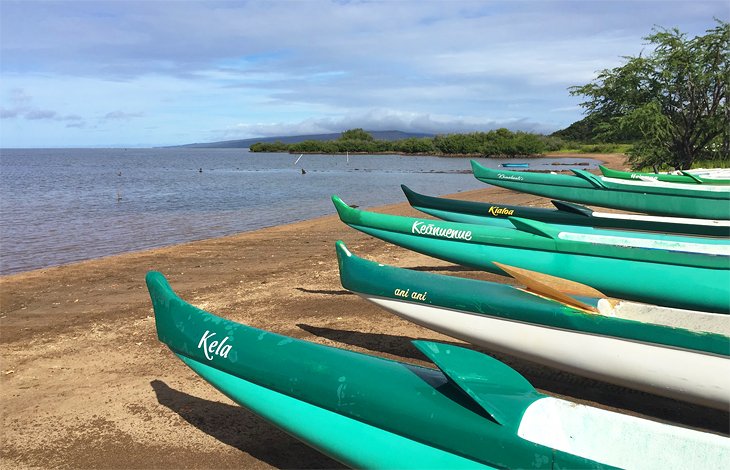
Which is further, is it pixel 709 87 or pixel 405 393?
pixel 709 87

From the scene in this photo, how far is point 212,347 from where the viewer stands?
3602 millimetres

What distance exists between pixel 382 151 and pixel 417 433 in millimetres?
110260

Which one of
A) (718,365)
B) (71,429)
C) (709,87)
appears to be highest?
(709,87)

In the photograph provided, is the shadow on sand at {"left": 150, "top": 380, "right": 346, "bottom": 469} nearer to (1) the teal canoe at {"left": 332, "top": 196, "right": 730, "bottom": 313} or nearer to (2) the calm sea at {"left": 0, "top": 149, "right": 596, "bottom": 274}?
(1) the teal canoe at {"left": 332, "top": 196, "right": 730, "bottom": 313}

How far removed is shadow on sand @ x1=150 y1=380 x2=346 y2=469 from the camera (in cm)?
393

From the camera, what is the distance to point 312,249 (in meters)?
12.8

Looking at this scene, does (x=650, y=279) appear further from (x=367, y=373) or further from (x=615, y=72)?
(x=615, y=72)

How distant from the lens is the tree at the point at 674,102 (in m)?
22.4

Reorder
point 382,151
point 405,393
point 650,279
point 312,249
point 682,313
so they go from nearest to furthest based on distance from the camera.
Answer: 1. point 405,393
2. point 682,313
3. point 650,279
4. point 312,249
5. point 382,151

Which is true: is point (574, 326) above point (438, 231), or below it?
below

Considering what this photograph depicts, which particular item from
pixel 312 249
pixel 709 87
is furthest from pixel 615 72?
pixel 312 249

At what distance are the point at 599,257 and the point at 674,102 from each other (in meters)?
21.9

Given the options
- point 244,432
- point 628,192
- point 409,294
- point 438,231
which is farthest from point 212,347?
point 628,192

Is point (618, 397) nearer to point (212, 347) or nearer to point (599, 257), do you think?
point (599, 257)
